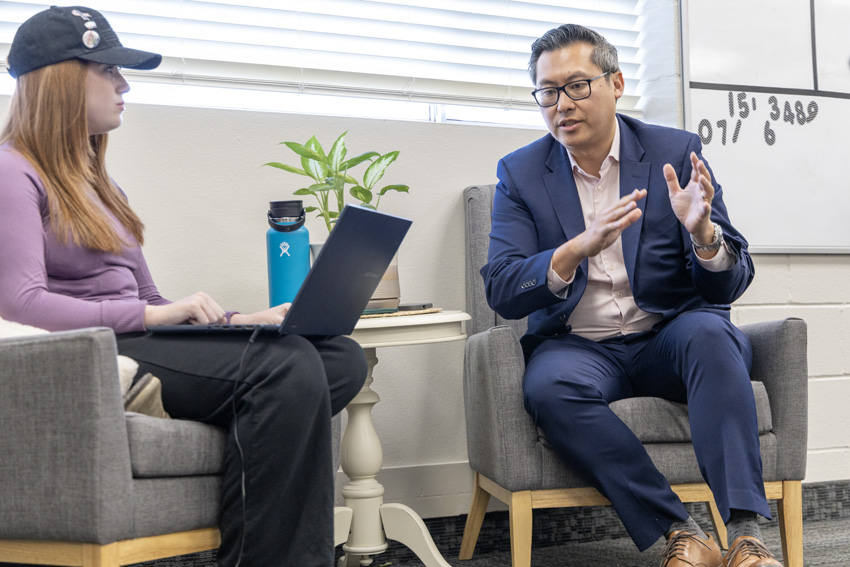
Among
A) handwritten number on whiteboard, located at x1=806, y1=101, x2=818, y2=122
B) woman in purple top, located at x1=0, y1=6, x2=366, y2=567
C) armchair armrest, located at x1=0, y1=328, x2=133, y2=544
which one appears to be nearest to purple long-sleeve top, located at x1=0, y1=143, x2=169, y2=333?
woman in purple top, located at x1=0, y1=6, x2=366, y2=567

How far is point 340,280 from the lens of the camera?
51.1 inches

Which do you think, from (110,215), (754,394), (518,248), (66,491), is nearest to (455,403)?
(518,248)

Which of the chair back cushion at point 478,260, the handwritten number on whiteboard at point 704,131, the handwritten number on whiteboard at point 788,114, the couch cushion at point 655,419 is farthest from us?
the handwritten number on whiteboard at point 788,114

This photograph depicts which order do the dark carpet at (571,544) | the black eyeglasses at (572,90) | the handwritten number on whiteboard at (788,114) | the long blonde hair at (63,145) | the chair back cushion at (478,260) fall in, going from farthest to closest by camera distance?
the handwritten number on whiteboard at (788,114), the chair back cushion at (478,260), the dark carpet at (571,544), the black eyeglasses at (572,90), the long blonde hair at (63,145)

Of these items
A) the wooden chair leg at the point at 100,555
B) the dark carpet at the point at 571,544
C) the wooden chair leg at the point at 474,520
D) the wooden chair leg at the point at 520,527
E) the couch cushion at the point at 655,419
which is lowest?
the dark carpet at the point at 571,544

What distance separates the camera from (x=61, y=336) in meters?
1.10

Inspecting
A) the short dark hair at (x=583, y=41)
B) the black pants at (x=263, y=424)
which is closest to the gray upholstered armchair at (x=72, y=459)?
the black pants at (x=263, y=424)

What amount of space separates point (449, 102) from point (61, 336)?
1.52m

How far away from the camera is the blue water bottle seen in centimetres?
177

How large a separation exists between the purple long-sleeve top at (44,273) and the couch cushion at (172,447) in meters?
0.20

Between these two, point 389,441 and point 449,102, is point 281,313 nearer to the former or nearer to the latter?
point 389,441

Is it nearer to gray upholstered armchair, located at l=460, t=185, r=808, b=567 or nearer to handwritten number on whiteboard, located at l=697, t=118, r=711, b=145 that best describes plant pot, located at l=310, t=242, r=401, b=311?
gray upholstered armchair, located at l=460, t=185, r=808, b=567

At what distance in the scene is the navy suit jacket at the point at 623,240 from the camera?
1675mm

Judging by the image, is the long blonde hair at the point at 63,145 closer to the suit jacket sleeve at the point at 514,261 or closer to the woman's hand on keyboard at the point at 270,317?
the woman's hand on keyboard at the point at 270,317
